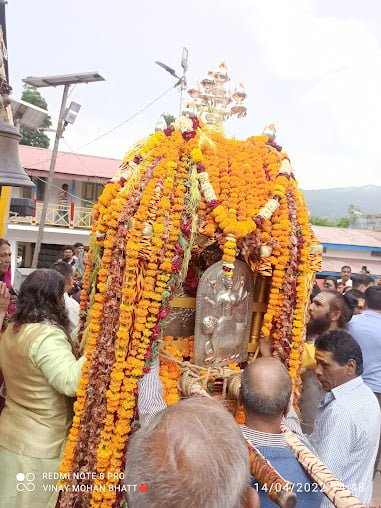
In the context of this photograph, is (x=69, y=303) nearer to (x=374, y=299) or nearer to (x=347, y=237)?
(x=374, y=299)

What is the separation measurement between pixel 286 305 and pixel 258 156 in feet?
3.13

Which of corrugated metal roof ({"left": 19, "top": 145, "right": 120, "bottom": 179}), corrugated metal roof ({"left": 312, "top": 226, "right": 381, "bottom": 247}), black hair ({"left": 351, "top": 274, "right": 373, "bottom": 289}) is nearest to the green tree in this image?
corrugated metal roof ({"left": 19, "top": 145, "right": 120, "bottom": 179})

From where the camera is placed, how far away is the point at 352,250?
23.3 metres

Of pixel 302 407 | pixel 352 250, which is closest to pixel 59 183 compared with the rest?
pixel 352 250

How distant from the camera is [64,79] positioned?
1174 centimetres

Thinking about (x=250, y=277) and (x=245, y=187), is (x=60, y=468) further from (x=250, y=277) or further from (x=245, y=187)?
(x=245, y=187)

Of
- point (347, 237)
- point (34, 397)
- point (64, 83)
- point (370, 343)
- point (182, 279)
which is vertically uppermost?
point (64, 83)

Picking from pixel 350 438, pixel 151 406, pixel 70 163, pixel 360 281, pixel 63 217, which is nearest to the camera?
pixel 350 438

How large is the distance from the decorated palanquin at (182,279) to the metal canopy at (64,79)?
29.7ft

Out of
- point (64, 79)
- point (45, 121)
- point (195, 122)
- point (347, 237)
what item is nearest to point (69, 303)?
point (195, 122)

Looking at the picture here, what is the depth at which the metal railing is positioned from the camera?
1986cm

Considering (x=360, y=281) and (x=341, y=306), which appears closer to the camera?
(x=341, y=306)

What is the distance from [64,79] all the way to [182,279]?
10.3m

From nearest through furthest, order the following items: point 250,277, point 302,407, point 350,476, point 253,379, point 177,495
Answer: point 177,495 < point 253,379 < point 350,476 < point 250,277 < point 302,407
